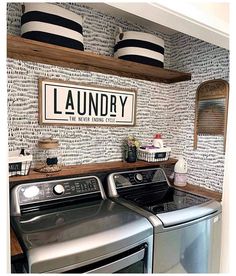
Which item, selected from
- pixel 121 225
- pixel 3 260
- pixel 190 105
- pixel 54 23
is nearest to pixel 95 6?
pixel 54 23

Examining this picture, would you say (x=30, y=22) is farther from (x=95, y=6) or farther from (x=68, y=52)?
(x=95, y=6)

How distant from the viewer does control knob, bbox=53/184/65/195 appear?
4.16 feet

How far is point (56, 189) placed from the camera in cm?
127

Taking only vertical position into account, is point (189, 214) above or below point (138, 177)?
below

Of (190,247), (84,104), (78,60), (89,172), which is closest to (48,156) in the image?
(89,172)

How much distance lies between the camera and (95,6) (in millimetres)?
1511

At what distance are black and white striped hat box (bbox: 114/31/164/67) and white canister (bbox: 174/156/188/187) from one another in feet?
2.77

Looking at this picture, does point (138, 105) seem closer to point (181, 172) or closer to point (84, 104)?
point (84, 104)

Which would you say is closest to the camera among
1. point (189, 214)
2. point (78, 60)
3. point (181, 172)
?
Result: point (189, 214)

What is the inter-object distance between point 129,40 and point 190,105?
0.79 meters

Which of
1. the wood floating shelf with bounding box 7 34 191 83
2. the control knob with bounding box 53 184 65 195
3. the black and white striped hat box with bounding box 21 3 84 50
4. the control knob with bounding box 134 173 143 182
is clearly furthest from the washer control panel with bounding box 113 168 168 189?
the black and white striped hat box with bounding box 21 3 84 50

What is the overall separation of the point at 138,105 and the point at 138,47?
1.70 ft

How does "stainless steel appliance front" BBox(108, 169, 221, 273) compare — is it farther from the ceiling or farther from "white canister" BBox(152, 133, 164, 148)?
the ceiling

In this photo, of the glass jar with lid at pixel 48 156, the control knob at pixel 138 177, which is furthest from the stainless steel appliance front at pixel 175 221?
the glass jar with lid at pixel 48 156
